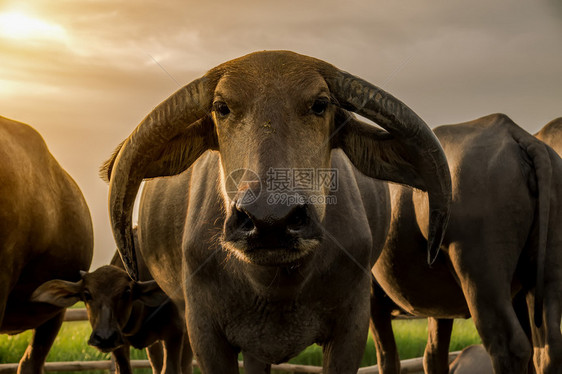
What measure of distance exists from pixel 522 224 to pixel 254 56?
2915mm

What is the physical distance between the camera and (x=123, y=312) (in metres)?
7.04

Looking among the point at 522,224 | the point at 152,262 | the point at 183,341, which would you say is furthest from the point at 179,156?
the point at 183,341

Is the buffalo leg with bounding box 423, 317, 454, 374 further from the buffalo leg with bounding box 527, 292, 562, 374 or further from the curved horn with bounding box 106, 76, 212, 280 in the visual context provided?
the curved horn with bounding box 106, 76, 212, 280

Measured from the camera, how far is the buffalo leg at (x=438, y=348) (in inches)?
285

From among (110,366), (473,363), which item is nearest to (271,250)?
(473,363)

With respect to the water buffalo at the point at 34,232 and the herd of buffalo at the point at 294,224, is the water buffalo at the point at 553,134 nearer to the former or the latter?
the herd of buffalo at the point at 294,224

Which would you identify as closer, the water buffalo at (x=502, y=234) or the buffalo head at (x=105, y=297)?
the water buffalo at (x=502, y=234)

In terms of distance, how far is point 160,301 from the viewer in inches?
278

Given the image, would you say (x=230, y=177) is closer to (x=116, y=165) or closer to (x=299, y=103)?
(x=299, y=103)

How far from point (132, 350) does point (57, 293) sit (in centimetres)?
548

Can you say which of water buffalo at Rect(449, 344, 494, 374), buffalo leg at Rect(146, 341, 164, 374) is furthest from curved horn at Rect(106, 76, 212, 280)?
water buffalo at Rect(449, 344, 494, 374)

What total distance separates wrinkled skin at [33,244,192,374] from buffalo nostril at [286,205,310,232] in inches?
164

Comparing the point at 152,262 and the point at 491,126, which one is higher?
the point at 491,126

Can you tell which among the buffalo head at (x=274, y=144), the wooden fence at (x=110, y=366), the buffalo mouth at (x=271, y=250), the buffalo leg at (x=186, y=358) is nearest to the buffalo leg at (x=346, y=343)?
the buffalo head at (x=274, y=144)
